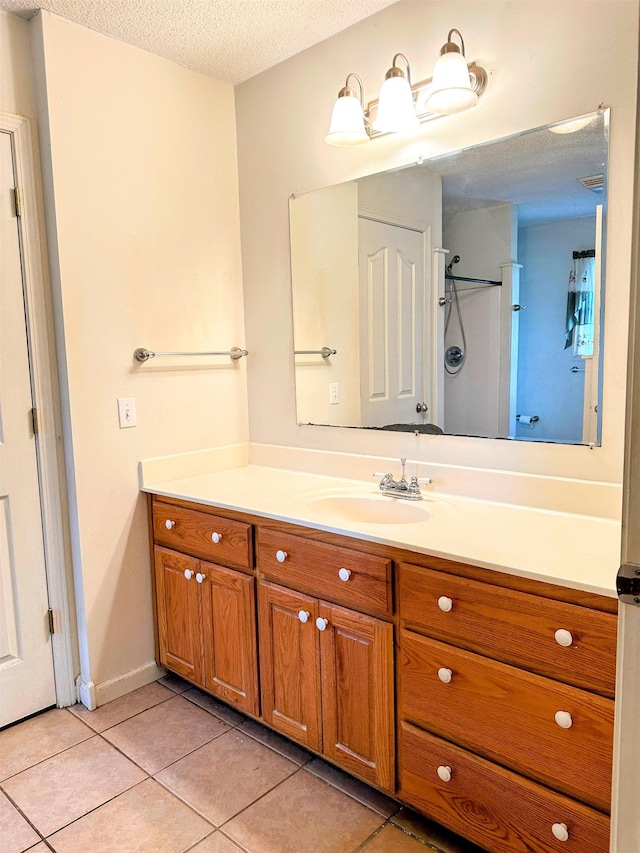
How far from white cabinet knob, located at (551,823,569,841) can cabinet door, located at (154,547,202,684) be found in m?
1.29

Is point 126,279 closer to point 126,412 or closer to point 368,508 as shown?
point 126,412

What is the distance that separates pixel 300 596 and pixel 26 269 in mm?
1457

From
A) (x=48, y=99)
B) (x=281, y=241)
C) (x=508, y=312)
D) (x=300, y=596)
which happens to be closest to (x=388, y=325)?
(x=508, y=312)

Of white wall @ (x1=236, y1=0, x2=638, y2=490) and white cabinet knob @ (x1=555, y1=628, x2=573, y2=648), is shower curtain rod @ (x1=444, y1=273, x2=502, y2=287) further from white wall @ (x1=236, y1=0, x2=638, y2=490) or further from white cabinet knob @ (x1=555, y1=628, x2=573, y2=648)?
white cabinet knob @ (x1=555, y1=628, x2=573, y2=648)

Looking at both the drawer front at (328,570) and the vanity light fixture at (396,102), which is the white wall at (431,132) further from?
the drawer front at (328,570)

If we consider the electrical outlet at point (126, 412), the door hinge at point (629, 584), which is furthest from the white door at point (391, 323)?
the door hinge at point (629, 584)

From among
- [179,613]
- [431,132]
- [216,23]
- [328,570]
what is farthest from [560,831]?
[216,23]

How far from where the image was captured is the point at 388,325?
215 centimetres

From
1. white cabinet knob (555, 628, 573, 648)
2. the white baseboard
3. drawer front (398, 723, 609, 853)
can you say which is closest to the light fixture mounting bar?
white cabinet knob (555, 628, 573, 648)

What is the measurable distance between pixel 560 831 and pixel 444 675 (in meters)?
0.38

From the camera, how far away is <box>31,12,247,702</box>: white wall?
81.8 inches

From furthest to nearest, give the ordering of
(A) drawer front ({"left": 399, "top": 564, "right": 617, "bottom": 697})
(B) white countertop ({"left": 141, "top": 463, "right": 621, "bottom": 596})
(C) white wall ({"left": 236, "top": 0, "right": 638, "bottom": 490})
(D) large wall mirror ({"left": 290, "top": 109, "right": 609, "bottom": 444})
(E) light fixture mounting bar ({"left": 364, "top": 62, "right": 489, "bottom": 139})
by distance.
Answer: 1. (E) light fixture mounting bar ({"left": 364, "top": 62, "right": 489, "bottom": 139})
2. (D) large wall mirror ({"left": 290, "top": 109, "right": 609, "bottom": 444})
3. (C) white wall ({"left": 236, "top": 0, "right": 638, "bottom": 490})
4. (B) white countertop ({"left": 141, "top": 463, "right": 621, "bottom": 596})
5. (A) drawer front ({"left": 399, "top": 564, "right": 617, "bottom": 697})

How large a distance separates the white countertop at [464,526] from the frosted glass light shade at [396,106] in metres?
1.20

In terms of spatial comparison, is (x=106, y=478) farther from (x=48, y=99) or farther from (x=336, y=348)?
(x=48, y=99)
